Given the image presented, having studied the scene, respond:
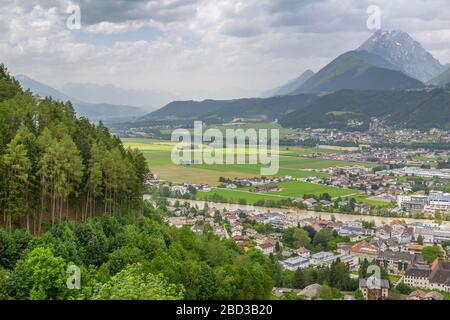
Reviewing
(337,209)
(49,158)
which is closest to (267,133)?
(337,209)

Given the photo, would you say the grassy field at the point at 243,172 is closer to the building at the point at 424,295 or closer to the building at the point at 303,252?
the building at the point at 303,252

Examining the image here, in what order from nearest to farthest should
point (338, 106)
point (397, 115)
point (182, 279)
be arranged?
point (182, 279) → point (397, 115) → point (338, 106)

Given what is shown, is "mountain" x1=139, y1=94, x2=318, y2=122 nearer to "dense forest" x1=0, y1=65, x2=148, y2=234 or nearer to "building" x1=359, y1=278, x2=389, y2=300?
"building" x1=359, y1=278, x2=389, y2=300

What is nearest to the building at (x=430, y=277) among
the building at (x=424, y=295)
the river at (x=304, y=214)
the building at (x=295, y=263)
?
the building at (x=424, y=295)

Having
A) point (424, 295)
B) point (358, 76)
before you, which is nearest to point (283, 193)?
point (424, 295)

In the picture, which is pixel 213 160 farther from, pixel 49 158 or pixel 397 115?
pixel 397 115

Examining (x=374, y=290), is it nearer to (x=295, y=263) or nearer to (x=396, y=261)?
(x=295, y=263)
